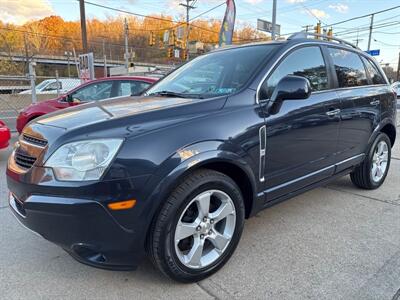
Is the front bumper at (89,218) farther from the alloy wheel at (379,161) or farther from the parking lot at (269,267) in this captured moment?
the alloy wheel at (379,161)

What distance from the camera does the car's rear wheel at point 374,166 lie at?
411 cm

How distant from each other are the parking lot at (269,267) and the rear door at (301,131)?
479 mm

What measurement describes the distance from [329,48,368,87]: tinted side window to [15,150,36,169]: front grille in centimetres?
300

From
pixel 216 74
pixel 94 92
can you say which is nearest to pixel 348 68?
pixel 216 74

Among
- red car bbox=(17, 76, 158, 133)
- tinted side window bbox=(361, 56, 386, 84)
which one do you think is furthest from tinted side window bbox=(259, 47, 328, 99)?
red car bbox=(17, 76, 158, 133)

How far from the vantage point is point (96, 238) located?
195 cm

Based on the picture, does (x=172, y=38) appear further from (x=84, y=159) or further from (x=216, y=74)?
(x=84, y=159)

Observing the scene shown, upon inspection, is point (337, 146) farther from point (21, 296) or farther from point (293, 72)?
point (21, 296)

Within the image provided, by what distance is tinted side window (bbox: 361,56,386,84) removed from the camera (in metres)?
4.14

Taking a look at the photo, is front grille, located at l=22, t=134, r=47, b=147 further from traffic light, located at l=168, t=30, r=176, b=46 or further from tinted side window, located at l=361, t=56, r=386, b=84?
traffic light, located at l=168, t=30, r=176, b=46

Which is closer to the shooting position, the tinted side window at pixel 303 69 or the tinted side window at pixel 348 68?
the tinted side window at pixel 303 69

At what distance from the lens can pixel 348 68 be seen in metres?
3.73

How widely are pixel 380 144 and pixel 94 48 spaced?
242 feet

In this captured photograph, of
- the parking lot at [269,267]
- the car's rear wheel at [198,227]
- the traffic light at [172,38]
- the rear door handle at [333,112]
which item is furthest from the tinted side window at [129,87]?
the traffic light at [172,38]
